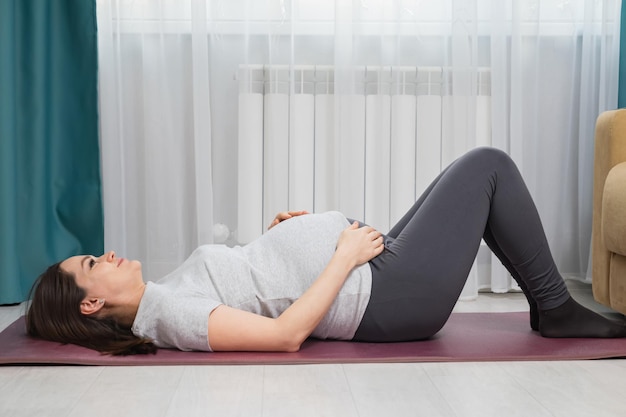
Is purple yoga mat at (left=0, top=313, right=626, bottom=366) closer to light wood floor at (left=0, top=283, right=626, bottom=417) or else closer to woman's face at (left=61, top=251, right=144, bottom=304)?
light wood floor at (left=0, top=283, right=626, bottom=417)

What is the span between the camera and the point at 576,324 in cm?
218

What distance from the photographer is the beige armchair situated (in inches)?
93.0

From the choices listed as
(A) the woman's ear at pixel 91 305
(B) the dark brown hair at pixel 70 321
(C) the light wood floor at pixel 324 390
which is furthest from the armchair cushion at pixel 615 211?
(A) the woman's ear at pixel 91 305

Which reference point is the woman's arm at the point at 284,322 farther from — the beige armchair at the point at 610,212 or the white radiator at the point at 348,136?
the white radiator at the point at 348,136

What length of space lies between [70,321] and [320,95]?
1.55m

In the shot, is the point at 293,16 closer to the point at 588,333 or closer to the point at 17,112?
the point at 17,112

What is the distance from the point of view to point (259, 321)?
6.31 ft

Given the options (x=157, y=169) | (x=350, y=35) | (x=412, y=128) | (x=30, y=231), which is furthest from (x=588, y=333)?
(x=30, y=231)

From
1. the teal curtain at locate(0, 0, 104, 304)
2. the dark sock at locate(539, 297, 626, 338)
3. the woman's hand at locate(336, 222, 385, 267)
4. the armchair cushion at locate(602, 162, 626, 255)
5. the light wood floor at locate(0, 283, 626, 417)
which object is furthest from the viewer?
the teal curtain at locate(0, 0, 104, 304)

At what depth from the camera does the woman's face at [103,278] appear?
1.98 metres

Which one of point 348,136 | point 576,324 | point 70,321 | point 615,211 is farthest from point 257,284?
point 348,136

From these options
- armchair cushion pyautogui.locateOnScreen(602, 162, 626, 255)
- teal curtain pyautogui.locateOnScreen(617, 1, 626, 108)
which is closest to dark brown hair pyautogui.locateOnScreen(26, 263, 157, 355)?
armchair cushion pyautogui.locateOnScreen(602, 162, 626, 255)

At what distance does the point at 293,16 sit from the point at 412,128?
0.65 metres

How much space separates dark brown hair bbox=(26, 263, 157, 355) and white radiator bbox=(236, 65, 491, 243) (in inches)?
47.6
